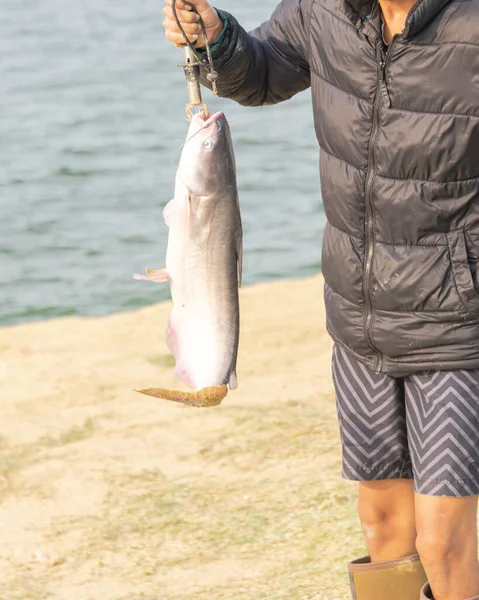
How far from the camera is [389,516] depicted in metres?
3.53

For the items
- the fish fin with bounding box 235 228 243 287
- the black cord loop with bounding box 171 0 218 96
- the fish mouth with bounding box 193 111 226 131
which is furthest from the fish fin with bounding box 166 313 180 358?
the black cord loop with bounding box 171 0 218 96

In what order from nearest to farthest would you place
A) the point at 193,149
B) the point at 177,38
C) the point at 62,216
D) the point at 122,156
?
the point at 193,149 < the point at 177,38 < the point at 62,216 < the point at 122,156

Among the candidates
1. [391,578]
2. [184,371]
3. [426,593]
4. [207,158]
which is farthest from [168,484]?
[207,158]

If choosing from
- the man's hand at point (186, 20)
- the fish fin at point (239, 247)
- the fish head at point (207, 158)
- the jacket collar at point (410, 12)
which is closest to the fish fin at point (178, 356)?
the fish fin at point (239, 247)

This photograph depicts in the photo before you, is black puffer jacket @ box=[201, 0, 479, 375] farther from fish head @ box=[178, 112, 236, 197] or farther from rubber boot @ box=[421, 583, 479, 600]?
rubber boot @ box=[421, 583, 479, 600]

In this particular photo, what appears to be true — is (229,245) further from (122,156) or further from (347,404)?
(122,156)

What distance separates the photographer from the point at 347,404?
3455 millimetres

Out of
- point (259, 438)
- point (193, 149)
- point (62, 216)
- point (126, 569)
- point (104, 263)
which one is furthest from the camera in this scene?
point (62, 216)

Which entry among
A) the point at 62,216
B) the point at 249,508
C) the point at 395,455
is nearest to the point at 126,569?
the point at 249,508

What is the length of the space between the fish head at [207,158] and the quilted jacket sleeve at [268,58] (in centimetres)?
53

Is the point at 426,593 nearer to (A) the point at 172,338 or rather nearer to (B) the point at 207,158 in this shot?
(A) the point at 172,338

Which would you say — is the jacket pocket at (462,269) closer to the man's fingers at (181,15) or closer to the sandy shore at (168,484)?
the man's fingers at (181,15)

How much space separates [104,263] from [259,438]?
619 cm

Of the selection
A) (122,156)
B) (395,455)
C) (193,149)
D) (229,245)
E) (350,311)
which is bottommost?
(122,156)
